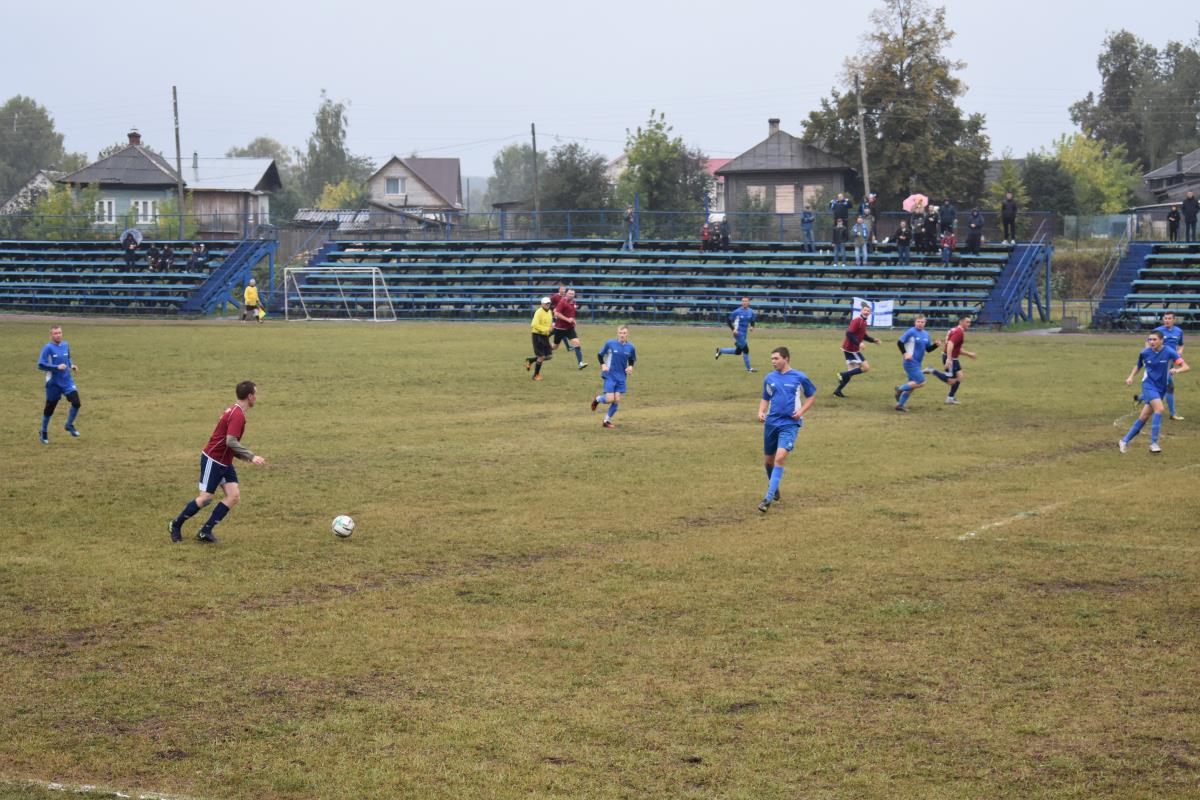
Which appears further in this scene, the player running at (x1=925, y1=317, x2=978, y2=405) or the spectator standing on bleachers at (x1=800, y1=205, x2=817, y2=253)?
the spectator standing on bleachers at (x1=800, y1=205, x2=817, y2=253)

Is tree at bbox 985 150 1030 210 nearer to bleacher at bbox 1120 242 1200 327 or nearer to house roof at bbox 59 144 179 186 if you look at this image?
bleacher at bbox 1120 242 1200 327

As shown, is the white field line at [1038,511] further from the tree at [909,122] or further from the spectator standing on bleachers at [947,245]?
the tree at [909,122]

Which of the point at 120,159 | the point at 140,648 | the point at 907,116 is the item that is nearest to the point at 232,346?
the point at 140,648

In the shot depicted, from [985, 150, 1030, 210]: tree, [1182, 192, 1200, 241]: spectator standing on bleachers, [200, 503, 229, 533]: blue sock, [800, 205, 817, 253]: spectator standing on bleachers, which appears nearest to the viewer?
[200, 503, 229, 533]: blue sock

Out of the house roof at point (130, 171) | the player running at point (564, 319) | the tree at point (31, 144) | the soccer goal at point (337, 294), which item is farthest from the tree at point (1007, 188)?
the tree at point (31, 144)

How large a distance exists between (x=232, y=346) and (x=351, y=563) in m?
28.8

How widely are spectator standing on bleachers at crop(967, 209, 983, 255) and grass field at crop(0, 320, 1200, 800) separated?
27.0 meters

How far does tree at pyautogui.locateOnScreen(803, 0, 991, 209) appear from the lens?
77.8 m

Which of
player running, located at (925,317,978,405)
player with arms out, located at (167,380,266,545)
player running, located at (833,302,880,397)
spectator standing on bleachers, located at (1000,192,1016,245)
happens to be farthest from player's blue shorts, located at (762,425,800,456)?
spectator standing on bleachers, located at (1000,192,1016,245)

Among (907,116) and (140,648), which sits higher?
(907,116)

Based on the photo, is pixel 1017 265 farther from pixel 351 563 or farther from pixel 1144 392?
pixel 351 563

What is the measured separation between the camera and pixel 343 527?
15375mm

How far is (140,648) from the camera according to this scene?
1128 cm

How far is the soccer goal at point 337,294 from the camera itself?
5722cm
